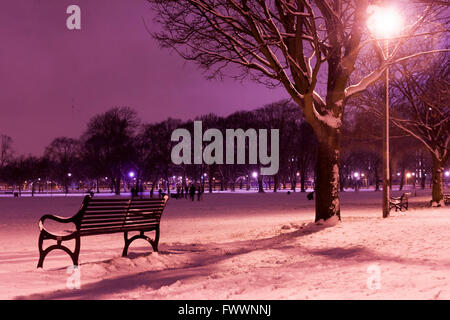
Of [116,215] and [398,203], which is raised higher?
[116,215]

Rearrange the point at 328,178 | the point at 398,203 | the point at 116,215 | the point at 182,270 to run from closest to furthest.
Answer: the point at 182,270
the point at 116,215
the point at 328,178
the point at 398,203

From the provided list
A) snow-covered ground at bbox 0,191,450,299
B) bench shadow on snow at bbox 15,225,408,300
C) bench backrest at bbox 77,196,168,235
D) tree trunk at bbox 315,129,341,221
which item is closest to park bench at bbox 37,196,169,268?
bench backrest at bbox 77,196,168,235

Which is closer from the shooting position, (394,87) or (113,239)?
(113,239)

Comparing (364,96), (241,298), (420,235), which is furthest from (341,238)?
(364,96)

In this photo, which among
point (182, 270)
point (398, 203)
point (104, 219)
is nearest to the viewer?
point (182, 270)

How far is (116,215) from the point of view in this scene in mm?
8609

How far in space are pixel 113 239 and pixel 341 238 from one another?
6357 millimetres

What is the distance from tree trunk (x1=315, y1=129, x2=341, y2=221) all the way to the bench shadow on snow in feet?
6.56

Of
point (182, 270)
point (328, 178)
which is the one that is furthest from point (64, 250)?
point (328, 178)

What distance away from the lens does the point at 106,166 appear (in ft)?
223

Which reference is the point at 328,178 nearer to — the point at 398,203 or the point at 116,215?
the point at 116,215

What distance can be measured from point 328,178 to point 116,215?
687 centimetres
